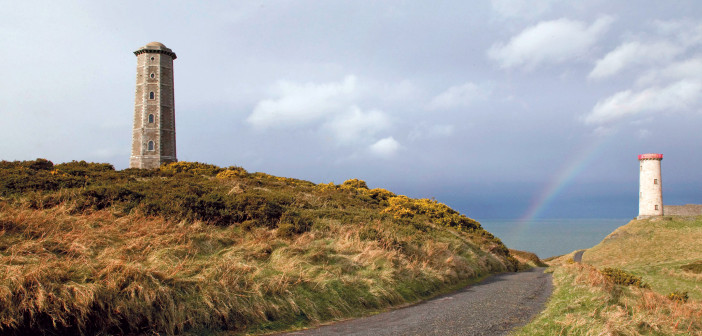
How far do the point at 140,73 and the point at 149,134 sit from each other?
21.8 feet

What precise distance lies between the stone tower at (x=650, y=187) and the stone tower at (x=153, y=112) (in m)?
59.6

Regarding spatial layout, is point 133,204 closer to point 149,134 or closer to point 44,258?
point 44,258

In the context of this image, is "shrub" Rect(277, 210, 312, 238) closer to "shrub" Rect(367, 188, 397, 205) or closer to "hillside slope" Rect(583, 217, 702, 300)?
"shrub" Rect(367, 188, 397, 205)

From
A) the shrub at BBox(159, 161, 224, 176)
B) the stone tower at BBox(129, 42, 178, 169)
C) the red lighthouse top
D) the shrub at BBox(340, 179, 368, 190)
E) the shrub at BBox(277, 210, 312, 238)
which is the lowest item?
the shrub at BBox(277, 210, 312, 238)

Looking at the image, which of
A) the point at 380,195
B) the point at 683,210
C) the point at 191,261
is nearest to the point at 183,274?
the point at 191,261

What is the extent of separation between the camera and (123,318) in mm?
6965

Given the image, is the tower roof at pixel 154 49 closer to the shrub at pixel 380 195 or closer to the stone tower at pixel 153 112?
the stone tower at pixel 153 112

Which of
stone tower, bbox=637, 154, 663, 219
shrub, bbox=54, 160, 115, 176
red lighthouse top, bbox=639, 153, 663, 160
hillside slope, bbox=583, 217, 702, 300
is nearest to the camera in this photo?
shrub, bbox=54, 160, 115, 176

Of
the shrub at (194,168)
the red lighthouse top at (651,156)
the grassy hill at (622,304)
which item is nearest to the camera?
the grassy hill at (622,304)

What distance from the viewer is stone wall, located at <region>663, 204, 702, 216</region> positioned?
52625 millimetres

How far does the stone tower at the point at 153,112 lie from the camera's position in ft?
135

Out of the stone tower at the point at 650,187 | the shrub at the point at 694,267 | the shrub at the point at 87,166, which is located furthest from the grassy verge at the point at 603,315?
the stone tower at the point at 650,187

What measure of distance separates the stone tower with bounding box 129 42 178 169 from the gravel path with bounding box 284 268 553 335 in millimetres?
37462

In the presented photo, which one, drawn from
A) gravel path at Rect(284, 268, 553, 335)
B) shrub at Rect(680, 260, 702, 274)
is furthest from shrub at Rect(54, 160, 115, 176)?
shrub at Rect(680, 260, 702, 274)
